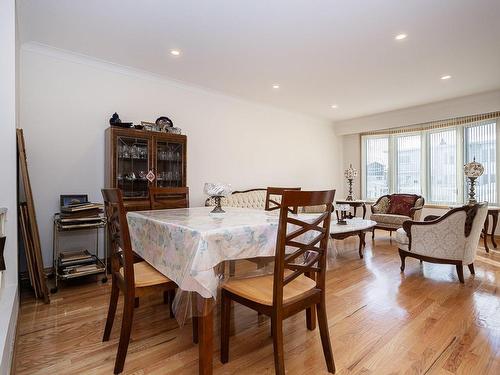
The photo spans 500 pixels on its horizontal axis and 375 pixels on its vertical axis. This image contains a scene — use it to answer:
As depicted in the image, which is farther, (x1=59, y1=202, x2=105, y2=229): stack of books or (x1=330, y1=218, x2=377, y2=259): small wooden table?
(x1=330, y1=218, x2=377, y2=259): small wooden table

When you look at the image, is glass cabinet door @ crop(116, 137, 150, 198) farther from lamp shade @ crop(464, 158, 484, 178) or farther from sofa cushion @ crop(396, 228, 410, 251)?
lamp shade @ crop(464, 158, 484, 178)

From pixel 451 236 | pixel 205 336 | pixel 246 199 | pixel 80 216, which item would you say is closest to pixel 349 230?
pixel 451 236

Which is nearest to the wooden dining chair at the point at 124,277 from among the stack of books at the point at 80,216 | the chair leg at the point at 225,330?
the chair leg at the point at 225,330

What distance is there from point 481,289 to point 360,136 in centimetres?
474

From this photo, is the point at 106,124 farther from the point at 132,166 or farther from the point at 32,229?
the point at 32,229

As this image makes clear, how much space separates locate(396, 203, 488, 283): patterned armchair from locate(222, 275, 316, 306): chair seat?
2079 mm

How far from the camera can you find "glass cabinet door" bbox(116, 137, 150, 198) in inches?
129

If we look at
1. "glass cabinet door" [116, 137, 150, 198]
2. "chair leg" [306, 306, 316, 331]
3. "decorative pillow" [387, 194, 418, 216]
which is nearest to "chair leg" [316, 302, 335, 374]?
"chair leg" [306, 306, 316, 331]

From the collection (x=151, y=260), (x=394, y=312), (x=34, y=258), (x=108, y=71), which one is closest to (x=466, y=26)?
(x=394, y=312)

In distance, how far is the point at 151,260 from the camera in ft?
5.97

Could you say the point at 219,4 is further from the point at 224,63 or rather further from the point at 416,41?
the point at 416,41

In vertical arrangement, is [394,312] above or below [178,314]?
below

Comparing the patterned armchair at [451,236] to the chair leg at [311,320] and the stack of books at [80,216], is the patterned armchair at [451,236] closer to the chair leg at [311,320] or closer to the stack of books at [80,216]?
the chair leg at [311,320]

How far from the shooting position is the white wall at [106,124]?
3014 millimetres
